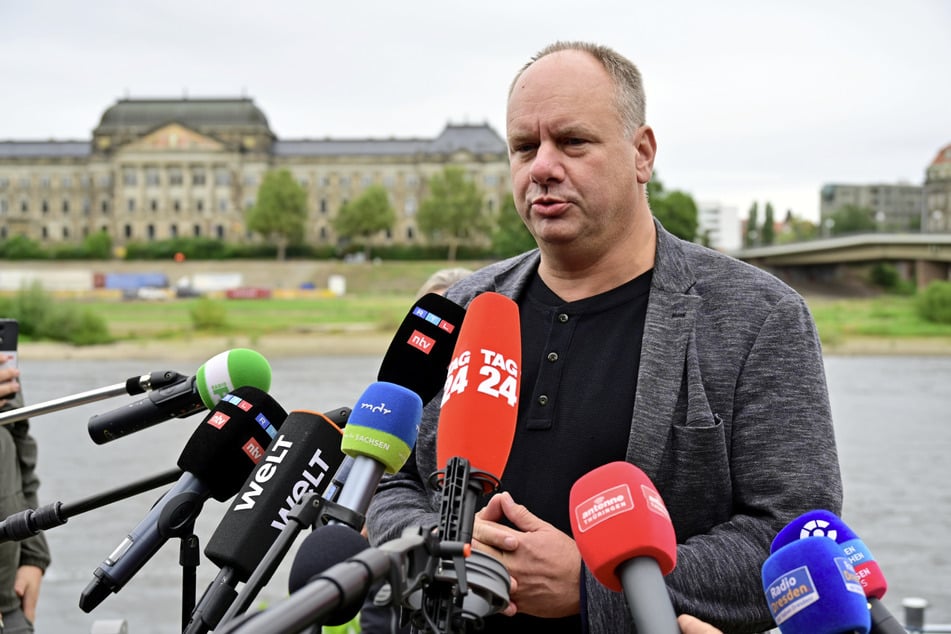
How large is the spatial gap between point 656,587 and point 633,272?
0.96 m

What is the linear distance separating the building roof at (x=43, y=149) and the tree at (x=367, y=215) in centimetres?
2281

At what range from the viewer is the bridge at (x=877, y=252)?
42719 mm

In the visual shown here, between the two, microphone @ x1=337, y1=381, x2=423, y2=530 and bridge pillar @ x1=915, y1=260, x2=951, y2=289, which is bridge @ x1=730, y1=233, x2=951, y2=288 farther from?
microphone @ x1=337, y1=381, x2=423, y2=530

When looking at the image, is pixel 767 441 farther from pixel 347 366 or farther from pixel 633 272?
pixel 347 366

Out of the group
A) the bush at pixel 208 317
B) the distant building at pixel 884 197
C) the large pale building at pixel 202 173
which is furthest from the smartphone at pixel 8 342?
the distant building at pixel 884 197

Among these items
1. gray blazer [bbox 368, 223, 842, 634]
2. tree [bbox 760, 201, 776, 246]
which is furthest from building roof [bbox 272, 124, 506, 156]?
gray blazer [bbox 368, 223, 842, 634]

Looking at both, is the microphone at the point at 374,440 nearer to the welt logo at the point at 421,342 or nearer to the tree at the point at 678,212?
the welt logo at the point at 421,342

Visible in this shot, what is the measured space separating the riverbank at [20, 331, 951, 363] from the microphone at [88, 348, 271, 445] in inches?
1099

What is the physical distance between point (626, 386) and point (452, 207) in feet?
209

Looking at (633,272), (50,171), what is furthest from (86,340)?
(50,171)

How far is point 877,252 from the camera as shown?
43906 millimetres

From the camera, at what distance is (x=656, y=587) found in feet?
3.67

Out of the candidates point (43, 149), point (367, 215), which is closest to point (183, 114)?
point (43, 149)

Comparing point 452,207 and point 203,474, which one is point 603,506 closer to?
point 203,474
